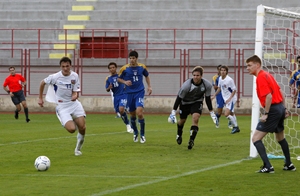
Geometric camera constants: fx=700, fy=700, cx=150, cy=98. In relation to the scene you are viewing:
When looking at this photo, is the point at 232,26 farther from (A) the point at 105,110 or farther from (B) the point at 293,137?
(B) the point at 293,137

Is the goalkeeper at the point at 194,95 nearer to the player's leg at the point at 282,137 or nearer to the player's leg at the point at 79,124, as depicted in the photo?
the player's leg at the point at 79,124

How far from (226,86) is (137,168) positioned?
35.3 ft

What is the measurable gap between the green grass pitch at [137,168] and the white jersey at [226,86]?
3090 millimetres

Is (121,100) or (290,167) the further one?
(121,100)

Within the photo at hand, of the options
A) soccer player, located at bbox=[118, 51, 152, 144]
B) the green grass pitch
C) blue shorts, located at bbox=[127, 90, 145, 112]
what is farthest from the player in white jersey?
blue shorts, located at bbox=[127, 90, 145, 112]

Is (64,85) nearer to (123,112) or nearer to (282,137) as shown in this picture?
(282,137)

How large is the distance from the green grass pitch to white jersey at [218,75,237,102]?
3090mm

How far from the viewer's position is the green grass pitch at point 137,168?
932 centimetres

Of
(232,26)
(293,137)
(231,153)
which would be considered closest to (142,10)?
(232,26)

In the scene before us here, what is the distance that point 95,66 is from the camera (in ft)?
115

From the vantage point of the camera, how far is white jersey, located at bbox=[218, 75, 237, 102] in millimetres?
21812

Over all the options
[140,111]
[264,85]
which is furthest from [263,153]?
[140,111]

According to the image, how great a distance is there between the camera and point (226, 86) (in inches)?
864

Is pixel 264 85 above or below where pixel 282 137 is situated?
above
